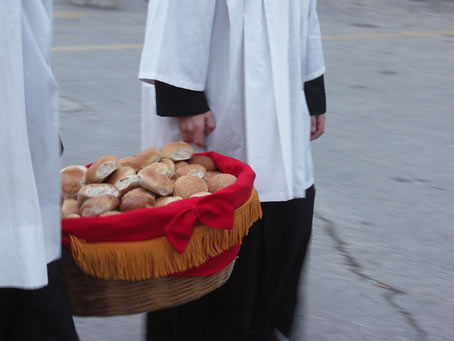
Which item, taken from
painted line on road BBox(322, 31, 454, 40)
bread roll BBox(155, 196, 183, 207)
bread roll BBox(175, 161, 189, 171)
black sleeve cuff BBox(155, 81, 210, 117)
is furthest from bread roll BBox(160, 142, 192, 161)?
painted line on road BBox(322, 31, 454, 40)

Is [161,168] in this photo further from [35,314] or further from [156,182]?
[35,314]

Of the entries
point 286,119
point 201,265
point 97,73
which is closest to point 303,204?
point 286,119

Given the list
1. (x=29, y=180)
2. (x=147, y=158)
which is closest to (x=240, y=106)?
(x=147, y=158)

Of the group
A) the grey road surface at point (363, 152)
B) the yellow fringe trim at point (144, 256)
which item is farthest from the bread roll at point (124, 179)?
the grey road surface at point (363, 152)

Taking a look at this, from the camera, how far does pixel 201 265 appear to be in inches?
69.2

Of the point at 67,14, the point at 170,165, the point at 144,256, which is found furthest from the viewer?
the point at 67,14

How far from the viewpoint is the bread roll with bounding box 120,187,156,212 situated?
68.9 inches

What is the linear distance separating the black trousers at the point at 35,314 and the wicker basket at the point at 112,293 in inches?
6.1

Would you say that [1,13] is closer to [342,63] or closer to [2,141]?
[2,141]

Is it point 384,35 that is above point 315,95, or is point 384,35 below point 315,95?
below

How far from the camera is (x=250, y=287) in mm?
2275

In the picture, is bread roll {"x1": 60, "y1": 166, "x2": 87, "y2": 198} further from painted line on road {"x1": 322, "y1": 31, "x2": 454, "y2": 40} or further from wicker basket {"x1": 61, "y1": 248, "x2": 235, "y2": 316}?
painted line on road {"x1": 322, "y1": 31, "x2": 454, "y2": 40}

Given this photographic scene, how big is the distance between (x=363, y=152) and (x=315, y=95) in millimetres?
2486

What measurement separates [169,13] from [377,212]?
2.34 meters
